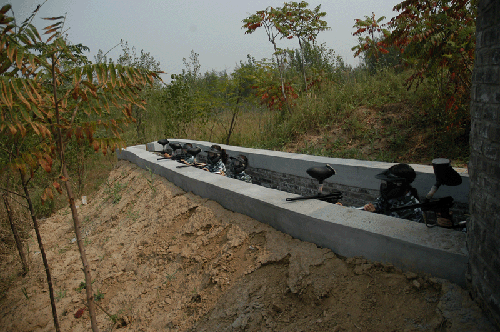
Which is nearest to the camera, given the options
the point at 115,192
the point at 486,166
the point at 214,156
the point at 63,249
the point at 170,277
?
the point at 486,166

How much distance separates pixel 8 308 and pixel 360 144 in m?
7.54

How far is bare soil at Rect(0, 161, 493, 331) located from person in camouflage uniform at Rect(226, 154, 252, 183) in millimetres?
1206

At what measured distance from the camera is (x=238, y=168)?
6660 mm

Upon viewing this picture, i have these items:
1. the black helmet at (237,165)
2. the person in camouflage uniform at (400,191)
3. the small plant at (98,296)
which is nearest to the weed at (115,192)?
the black helmet at (237,165)

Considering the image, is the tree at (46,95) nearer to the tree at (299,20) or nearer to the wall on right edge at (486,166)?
the wall on right edge at (486,166)

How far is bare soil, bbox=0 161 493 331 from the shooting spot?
2479 millimetres

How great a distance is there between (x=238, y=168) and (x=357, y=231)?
3975mm

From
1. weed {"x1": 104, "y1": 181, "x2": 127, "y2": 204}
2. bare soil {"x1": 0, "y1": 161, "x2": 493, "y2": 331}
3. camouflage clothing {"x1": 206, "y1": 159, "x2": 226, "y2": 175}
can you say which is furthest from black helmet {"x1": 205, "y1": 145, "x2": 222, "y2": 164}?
weed {"x1": 104, "y1": 181, "x2": 127, "y2": 204}

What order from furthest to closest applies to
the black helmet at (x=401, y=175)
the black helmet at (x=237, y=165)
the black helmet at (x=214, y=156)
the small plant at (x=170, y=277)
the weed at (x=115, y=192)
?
the weed at (x=115, y=192) < the black helmet at (x=214, y=156) < the black helmet at (x=237, y=165) < the small plant at (x=170, y=277) < the black helmet at (x=401, y=175)

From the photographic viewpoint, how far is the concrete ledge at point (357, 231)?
2.44 metres

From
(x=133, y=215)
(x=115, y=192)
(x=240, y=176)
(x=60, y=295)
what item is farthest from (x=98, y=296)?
(x=115, y=192)

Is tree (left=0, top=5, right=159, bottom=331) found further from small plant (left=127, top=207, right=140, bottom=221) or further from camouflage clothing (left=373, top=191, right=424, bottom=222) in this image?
small plant (left=127, top=207, right=140, bottom=221)

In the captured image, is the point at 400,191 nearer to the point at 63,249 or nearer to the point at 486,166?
the point at 486,166

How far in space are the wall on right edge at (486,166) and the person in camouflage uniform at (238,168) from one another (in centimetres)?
476
